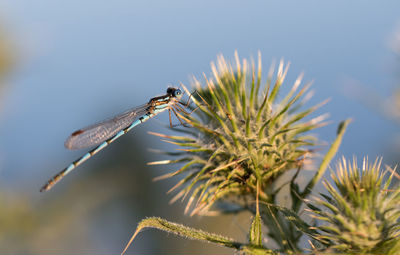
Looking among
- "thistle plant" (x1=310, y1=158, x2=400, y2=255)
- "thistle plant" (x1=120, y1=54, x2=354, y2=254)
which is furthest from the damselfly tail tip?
"thistle plant" (x1=310, y1=158, x2=400, y2=255)

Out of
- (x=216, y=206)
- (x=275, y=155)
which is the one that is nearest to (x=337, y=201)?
(x=275, y=155)

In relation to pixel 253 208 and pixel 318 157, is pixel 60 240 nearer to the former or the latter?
pixel 253 208

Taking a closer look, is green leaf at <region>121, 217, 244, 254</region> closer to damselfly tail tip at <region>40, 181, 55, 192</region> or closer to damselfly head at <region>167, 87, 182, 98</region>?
damselfly tail tip at <region>40, 181, 55, 192</region>

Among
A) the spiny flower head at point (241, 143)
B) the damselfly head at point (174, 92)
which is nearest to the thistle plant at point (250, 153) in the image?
the spiny flower head at point (241, 143)

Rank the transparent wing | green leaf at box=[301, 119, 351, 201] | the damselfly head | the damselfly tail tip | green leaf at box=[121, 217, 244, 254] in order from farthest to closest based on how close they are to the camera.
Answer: the transparent wing, the damselfly head, the damselfly tail tip, green leaf at box=[301, 119, 351, 201], green leaf at box=[121, 217, 244, 254]

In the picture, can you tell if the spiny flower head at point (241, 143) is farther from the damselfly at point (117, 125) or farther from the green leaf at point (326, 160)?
the damselfly at point (117, 125)

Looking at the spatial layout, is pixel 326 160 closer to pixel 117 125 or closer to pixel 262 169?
pixel 262 169

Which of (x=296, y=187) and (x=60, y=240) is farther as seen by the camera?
(x=60, y=240)
